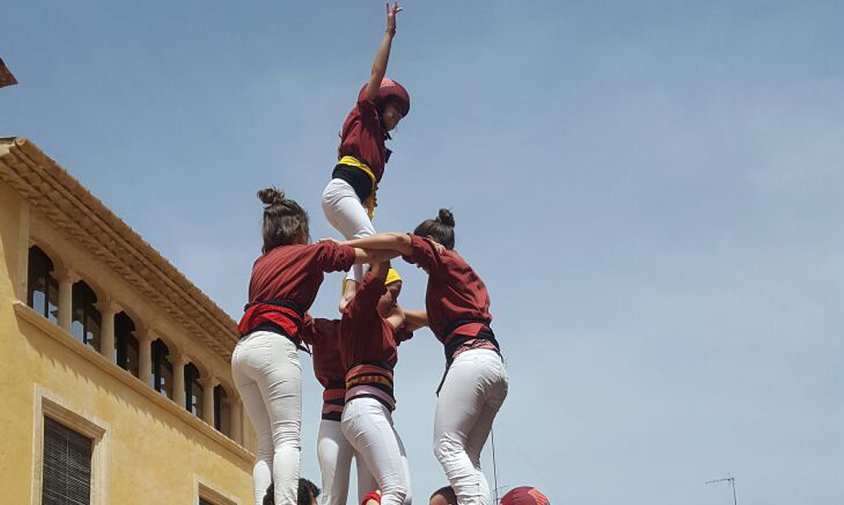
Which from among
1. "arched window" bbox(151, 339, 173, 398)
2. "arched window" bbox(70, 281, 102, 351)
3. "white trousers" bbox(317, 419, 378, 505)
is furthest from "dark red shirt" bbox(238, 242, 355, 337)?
"arched window" bbox(151, 339, 173, 398)

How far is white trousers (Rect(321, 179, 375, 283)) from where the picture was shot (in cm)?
1206

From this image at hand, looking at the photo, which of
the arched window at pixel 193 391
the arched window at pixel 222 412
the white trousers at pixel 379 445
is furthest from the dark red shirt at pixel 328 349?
the arched window at pixel 222 412

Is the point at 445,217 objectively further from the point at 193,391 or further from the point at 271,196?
the point at 193,391

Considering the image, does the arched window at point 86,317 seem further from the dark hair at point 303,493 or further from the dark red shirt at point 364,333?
the dark hair at point 303,493

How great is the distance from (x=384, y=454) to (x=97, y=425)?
45.3ft

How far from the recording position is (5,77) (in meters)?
24.0

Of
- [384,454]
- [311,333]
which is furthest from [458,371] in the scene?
[311,333]

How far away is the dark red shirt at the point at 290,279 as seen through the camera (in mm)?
10688

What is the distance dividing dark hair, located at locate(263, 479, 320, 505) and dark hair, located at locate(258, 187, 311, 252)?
1762 mm

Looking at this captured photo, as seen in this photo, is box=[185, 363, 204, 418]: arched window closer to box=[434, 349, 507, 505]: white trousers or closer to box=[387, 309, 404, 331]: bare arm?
box=[387, 309, 404, 331]: bare arm

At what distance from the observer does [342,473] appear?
11.2 m

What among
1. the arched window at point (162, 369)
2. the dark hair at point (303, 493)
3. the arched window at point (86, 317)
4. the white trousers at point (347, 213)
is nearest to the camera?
the dark hair at point (303, 493)

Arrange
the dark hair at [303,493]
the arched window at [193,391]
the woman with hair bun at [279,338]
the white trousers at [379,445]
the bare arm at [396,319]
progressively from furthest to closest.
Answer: the arched window at [193,391], the bare arm at [396,319], the white trousers at [379,445], the woman with hair bun at [279,338], the dark hair at [303,493]

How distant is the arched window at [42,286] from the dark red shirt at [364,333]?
487 inches
